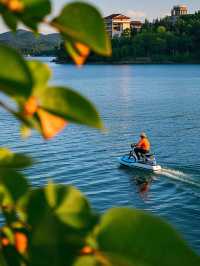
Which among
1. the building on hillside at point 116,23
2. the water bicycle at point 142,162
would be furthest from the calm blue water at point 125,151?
the building on hillside at point 116,23

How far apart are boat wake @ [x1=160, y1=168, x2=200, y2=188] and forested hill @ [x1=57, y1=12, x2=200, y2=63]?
→ 9545cm

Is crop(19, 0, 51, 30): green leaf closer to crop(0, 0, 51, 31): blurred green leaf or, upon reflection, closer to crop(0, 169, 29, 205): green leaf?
crop(0, 0, 51, 31): blurred green leaf

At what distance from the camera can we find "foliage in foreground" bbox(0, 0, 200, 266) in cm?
49

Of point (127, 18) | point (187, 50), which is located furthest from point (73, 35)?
point (127, 18)

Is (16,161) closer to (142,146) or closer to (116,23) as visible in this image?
(142,146)

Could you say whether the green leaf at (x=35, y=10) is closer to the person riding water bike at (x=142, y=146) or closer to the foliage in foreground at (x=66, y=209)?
the foliage in foreground at (x=66, y=209)

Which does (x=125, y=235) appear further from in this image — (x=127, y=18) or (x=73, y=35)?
(x=127, y=18)

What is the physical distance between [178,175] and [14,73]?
2153 cm

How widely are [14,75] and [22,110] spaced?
0.25 ft

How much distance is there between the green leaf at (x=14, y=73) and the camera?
0.50 meters

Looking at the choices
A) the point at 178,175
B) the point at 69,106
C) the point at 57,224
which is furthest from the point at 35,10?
the point at 178,175

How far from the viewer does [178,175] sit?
21.7 metres

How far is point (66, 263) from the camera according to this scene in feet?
1.61

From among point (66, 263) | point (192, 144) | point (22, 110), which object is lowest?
point (192, 144)
